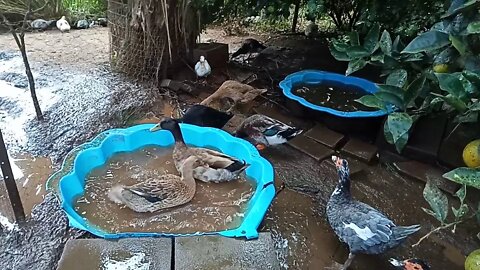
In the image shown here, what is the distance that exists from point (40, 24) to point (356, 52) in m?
4.99

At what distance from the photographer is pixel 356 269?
235 centimetres

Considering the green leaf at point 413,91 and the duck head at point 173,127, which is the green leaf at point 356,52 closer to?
the green leaf at point 413,91

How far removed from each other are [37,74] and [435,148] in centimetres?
384

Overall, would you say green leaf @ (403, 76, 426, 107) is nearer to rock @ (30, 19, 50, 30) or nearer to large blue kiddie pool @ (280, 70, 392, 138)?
large blue kiddie pool @ (280, 70, 392, 138)

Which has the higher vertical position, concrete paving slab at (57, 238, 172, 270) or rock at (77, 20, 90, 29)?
concrete paving slab at (57, 238, 172, 270)

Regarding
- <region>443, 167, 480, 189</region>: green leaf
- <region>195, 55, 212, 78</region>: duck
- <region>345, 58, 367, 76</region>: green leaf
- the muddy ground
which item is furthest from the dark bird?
<region>443, 167, 480, 189</region>: green leaf

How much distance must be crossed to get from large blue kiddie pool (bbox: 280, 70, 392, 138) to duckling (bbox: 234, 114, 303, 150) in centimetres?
37

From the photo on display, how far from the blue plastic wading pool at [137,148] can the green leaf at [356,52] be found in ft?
3.29

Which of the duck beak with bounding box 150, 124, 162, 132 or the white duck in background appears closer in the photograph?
the duck beak with bounding box 150, 124, 162, 132

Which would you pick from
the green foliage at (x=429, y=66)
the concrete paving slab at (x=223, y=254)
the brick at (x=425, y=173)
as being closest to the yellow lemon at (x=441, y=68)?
the green foliage at (x=429, y=66)

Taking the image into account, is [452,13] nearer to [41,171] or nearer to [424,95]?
[424,95]

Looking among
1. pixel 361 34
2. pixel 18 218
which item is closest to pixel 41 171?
pixel 18 218

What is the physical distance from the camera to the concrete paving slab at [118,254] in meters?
1.82

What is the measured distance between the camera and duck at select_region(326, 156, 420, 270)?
219cm
